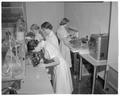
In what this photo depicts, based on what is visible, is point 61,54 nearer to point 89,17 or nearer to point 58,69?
point 58,69

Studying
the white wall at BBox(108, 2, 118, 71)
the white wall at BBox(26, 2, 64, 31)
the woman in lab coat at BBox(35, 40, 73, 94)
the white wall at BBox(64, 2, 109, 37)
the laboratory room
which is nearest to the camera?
the laboratory room

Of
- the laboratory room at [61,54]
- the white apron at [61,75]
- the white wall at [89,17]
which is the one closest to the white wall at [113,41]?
the laboratory room at [61,54]

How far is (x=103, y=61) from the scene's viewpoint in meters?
2.04

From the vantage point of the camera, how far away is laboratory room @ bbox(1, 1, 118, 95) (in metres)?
1.30

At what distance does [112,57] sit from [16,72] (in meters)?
1.01

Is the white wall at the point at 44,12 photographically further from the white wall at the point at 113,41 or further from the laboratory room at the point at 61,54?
the white wall at the point at 113,41

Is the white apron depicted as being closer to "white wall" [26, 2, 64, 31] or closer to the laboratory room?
the laboratory room

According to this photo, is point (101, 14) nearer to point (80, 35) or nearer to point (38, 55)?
point (80, 35)

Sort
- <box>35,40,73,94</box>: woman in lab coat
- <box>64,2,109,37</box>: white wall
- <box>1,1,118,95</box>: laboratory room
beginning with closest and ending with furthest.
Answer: <box>1,1,118,95</box>: laboratory room → <box>35,40,73,94</box>: woman in lab coat → <box>64,2,109,37</box>: white wall

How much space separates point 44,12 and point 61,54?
2.60 m

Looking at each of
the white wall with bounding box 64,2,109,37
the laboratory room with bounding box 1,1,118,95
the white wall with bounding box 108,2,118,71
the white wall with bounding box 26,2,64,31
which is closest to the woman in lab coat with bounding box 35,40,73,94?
the laboratory room with bounding box 1,1,118,95

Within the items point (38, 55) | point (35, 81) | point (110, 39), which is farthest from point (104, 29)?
point (35, 81)

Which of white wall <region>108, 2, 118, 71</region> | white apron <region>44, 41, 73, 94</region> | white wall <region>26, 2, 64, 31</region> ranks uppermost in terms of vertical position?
white wall <region>26, 2, 64, 31</region>

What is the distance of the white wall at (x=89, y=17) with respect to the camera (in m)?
2.35
